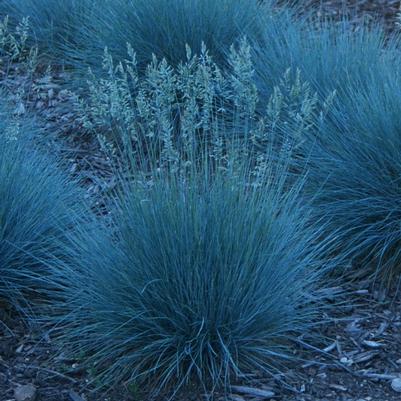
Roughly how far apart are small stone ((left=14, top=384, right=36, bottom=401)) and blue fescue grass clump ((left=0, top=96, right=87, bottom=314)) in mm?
440

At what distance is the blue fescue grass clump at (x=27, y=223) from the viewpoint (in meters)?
3.99

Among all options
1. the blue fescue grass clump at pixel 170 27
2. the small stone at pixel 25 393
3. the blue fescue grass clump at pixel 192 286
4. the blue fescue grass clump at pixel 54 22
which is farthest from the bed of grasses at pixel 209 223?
the blue fescue grass clump at pixel 54 22

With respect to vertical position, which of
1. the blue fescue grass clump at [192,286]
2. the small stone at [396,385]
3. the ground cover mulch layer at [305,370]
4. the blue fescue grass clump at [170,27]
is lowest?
the small stone at [396,385]

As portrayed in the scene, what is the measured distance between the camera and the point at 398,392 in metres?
3.51

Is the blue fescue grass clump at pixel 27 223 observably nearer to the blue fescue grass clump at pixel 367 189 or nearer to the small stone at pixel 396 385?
the blue fescue grass clump at pixel 367 189

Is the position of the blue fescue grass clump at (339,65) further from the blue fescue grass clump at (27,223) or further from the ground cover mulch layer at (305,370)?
the blue fescue grass clump at (27,223)

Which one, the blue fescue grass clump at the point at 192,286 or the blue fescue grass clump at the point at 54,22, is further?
the blue fescue grass clump at the point at 54,22

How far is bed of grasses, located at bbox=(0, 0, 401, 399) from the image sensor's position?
11.3ft

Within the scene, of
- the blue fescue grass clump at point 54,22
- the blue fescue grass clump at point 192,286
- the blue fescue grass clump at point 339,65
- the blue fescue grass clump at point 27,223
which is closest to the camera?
the blue fescue grass clump at point 192,286

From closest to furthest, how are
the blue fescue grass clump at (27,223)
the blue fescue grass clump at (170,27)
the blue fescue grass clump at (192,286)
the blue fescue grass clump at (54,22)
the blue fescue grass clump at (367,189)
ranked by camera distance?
the blue fescue grass clump at (192,286)
the blue fescue grass clump at (27,223)
the blue fescue grass clump at (367,189)
the blue fescue grass clump at (170,27)
the blue fescue grass clump at (54,22)

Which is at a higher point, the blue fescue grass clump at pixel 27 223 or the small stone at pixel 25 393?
the blue fescue grass clump at pixel 27 223

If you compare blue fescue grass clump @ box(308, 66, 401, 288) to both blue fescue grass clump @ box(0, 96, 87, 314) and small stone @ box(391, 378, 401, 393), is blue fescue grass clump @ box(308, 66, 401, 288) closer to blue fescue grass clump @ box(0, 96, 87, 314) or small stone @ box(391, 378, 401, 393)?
small stone @ box(391, 378, 401, 393)

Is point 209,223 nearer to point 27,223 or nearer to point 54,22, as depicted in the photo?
point 27,223

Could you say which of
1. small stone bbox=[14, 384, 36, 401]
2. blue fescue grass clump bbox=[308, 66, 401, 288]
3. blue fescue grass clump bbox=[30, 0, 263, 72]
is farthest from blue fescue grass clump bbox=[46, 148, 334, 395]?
blue fescue grass clump bbox=[30, 0, 263, 72]
